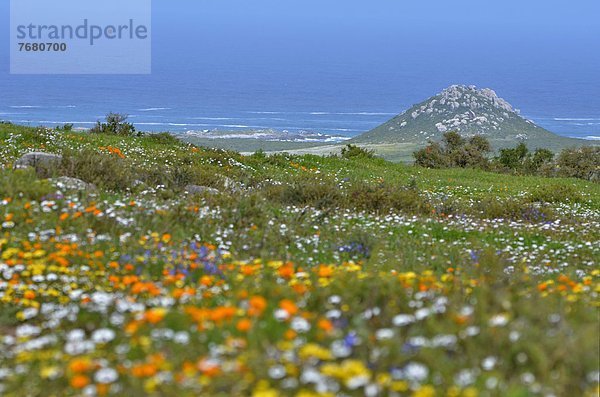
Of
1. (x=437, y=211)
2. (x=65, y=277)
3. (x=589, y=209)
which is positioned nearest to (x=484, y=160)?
(x=589, y=209)

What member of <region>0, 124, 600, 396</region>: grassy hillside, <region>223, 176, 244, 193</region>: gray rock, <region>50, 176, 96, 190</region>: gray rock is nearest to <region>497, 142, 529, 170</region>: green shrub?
<region>223, 176, 244, 193</region>: gray rock

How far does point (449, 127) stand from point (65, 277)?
276 feet

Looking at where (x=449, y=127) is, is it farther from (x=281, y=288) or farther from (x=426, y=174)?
(x=281, y=288)

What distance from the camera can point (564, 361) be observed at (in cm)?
553

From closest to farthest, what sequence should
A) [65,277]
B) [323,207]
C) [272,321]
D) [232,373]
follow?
[232,373] → [272,321] → [65,277] → [323,207]

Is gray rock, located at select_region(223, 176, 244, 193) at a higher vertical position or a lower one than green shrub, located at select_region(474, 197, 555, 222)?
higher

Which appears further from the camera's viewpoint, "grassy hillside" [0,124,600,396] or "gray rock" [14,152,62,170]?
"gray rock" [14,152,62,170]

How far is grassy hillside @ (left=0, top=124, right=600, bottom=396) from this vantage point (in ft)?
17.2

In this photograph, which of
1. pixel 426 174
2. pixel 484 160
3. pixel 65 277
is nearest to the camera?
pixel 65 277

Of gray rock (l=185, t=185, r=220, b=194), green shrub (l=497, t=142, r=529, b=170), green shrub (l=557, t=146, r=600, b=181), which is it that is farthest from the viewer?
green shrub (l=497, t=142, r=529, b=170)

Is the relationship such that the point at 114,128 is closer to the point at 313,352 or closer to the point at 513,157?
the point at 513,157

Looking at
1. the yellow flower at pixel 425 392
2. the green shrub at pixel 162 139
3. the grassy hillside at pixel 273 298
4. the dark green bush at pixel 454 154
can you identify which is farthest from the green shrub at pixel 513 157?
the yellow flower at pixel 425 392

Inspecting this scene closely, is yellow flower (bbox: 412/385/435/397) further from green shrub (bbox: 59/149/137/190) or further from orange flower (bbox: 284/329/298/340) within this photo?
green shrub (bbox: 59/149/137/190)

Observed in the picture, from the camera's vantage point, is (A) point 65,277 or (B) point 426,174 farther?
(B) point 426,174
